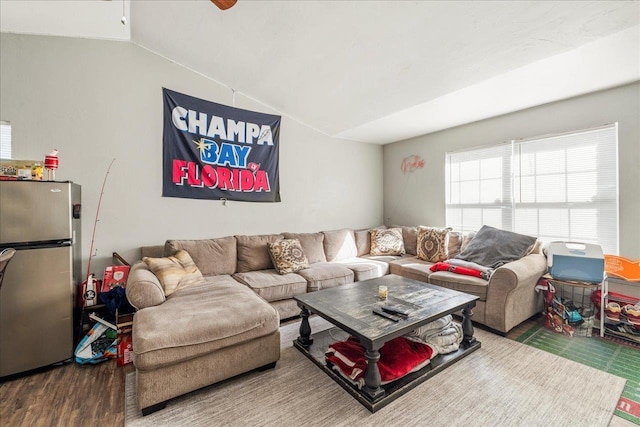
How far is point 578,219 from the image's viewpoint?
2832 mm

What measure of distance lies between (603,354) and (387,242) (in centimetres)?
234

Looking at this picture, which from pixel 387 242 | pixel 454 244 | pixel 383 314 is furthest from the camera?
pixel 387 242

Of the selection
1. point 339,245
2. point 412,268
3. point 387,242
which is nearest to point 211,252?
point 339,245

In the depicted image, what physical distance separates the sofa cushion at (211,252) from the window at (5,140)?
144 centimetres

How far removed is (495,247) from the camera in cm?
301

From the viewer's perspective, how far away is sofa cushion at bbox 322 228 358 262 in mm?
3787

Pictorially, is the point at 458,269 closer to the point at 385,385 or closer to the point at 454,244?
the point at 454,244

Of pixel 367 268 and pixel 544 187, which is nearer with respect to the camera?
pixel 544 187

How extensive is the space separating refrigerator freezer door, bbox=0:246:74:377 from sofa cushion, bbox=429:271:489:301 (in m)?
3.23

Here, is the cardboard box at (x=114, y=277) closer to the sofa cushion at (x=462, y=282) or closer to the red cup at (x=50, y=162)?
the red cup at (x=50, y=162)

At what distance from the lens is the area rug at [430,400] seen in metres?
1.49

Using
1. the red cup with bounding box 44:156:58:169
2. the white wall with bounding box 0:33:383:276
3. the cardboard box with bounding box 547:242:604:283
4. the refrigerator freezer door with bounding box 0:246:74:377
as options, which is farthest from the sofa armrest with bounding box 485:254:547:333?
the red cup with bounding box 44:156:58:169

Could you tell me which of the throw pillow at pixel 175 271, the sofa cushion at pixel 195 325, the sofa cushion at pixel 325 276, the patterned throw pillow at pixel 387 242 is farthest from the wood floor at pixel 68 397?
the patterned throw pillow at pixel 387 242

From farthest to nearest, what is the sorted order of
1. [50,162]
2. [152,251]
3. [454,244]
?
[454,244]
[152,251]
[50,162]
